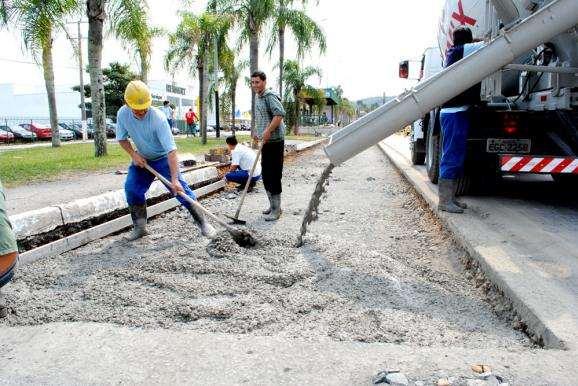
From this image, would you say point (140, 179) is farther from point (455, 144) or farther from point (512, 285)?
point (512, 285)

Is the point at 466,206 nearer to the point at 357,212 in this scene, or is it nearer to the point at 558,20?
the point at 357,212

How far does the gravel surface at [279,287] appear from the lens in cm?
307

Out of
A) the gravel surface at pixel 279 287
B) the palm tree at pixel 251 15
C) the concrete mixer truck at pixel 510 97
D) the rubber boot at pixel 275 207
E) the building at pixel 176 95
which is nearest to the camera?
the gravel surface at pixel 279 287

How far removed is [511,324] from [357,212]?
3.78 m

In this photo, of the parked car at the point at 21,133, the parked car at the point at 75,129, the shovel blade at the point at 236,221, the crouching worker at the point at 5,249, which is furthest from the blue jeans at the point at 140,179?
the parked car at the point at 75,129

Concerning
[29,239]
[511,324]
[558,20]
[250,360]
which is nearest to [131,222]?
[29,239]

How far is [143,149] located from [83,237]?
1.04m

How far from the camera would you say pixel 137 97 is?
4.73m

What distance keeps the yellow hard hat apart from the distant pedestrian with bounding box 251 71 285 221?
5.60 feet

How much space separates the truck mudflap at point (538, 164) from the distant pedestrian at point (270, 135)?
266 centimetres

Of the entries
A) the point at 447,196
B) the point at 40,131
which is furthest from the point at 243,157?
the point at 40,131

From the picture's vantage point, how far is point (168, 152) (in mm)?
4871

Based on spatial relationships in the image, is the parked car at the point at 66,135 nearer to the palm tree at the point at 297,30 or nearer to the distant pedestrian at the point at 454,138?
the palm tree at the point at 297,30

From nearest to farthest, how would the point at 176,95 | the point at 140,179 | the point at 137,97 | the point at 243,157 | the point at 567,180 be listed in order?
the point at 137,97 < the point at 140,179 < the point at 567,180 < the point at 243,157 < the point at 176,95
